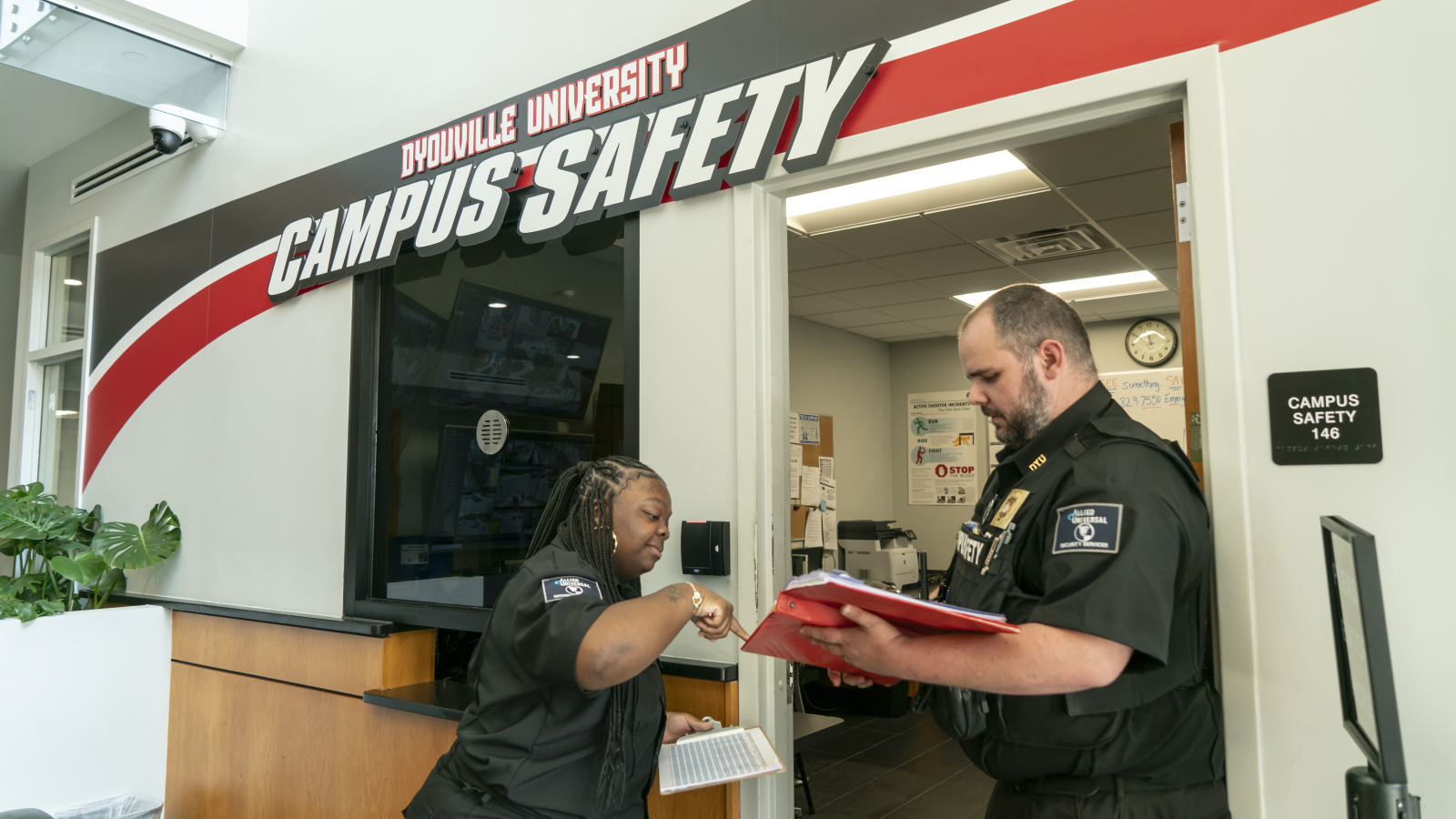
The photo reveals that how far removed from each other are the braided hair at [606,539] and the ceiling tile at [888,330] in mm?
5125

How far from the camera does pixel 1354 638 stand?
106 cm

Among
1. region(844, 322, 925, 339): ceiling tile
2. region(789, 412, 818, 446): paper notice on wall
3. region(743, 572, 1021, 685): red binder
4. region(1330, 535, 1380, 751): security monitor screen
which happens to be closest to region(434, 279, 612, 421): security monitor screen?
region(743, 572, 1021, 685): red binder

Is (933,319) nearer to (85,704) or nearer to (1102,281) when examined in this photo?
(1102,281)

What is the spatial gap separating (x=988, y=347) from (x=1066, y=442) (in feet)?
0.73

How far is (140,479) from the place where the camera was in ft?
13.9

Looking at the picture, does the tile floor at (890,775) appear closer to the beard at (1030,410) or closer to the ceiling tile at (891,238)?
the ceiling tile at (891,238)

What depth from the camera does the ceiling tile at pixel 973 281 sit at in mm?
5242

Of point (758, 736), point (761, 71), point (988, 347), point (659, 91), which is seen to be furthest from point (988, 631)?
point (659, 91)

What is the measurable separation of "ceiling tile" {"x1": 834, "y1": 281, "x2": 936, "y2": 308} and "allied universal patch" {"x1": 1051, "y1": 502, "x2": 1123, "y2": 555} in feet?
14.0

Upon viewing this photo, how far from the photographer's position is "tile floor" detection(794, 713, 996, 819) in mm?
4191

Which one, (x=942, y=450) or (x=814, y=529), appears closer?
(x=814, y=529)

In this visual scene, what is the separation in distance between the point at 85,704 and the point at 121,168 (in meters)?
2.75

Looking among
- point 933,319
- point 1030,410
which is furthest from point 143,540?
point 933,319

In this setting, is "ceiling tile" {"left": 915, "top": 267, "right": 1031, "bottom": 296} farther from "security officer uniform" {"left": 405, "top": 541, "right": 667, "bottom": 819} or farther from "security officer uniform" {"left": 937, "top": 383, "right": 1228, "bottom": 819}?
"security officer uniform" {"left": 405, "top": 541, "right": 667, "bottom": 819}
